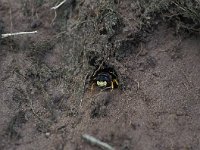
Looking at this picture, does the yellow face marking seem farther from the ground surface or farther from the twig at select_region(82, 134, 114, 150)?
the twig at select_region(82, 134, 114, 150)

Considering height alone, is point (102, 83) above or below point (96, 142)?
above

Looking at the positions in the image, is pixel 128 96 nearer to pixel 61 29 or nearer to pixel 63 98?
pixel 63 98

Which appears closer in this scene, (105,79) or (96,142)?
(96,142)

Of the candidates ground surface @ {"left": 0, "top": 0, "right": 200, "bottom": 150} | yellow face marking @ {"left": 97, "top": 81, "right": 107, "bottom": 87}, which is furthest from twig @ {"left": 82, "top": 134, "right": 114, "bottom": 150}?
yellow face marking @ {"left": 97, "top": 81, "right": 107, "bottom": 87}

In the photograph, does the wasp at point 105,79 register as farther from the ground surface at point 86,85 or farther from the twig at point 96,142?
the twig at point 96,142

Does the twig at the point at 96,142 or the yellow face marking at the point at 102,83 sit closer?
the twig at the point at 96,142

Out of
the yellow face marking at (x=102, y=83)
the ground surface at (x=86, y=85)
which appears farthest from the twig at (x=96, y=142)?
the yellow face marking at (x=102, y=83)

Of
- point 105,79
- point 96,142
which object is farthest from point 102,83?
point 96,142

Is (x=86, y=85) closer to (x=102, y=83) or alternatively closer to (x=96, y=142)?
(x=102, y=83)
